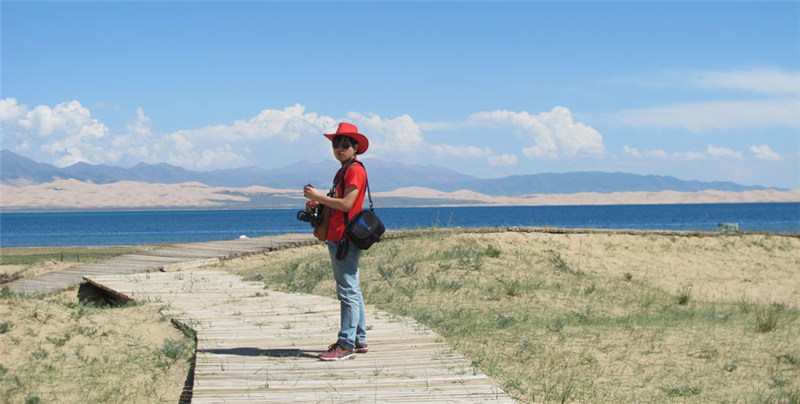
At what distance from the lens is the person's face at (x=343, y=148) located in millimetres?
7066

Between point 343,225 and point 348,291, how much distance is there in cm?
63

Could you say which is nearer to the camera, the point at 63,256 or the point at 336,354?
the point at 336,354

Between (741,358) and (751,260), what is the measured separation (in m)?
11.0

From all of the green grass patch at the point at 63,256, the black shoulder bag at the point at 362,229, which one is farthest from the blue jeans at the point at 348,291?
the green grass patch at the point at 63,256

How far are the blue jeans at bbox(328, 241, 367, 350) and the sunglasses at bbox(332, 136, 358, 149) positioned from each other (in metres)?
0.90

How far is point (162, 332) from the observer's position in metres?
9.09

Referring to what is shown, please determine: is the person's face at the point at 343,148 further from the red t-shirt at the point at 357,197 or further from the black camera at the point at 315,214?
the black camera at the point at 315,214

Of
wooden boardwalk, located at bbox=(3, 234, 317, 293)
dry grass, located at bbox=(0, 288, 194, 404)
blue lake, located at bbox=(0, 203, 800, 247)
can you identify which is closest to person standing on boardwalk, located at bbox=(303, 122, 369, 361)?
dry grass, located at bbox=(0, 288, 194, 404)

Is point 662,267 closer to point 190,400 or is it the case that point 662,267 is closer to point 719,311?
point 719,311

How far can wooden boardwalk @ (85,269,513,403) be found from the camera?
6070 millimetres

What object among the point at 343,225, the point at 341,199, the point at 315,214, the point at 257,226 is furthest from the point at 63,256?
the point at 257,226

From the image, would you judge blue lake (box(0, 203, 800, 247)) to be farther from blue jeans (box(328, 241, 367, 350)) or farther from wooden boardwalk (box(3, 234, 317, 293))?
blue jeans (box(328, 241, 367, 350))

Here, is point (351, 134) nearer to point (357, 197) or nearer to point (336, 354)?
point (357, 197)

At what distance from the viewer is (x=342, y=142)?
708cm
